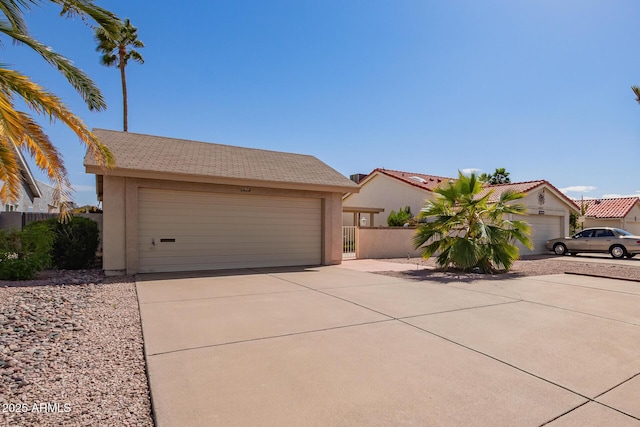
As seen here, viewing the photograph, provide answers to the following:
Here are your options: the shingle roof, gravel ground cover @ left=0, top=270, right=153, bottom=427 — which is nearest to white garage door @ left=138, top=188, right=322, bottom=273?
the shingle roof

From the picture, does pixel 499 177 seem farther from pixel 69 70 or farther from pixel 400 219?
pixel 69 70

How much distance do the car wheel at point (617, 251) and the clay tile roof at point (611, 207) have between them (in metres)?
12.2

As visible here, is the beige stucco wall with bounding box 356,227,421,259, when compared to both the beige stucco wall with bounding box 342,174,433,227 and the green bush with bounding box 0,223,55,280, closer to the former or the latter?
the beige stucco wall with bounding box 342,174,433,227

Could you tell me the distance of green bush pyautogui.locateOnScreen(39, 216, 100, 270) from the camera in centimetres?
1034

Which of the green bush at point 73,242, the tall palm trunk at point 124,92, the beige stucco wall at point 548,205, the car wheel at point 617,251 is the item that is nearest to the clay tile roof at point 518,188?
the beige stucco wall at point 548,205

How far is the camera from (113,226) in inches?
404

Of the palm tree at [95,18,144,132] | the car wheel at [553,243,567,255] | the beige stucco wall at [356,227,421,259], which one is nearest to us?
the beige stucco wall at [356,227,421,259]

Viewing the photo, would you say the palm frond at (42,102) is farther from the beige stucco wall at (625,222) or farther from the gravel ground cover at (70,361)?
the beige stucco wall at (625,222)

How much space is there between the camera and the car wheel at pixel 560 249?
803 inches

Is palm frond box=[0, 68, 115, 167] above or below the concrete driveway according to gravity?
above

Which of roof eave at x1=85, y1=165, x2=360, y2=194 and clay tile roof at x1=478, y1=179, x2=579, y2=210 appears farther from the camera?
clay tile roof at x1=478, y1=179, x2=579, y2=210

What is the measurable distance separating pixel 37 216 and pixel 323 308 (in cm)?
1331

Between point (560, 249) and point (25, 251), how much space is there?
2396 cm

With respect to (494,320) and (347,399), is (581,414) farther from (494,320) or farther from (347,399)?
(494,320)
